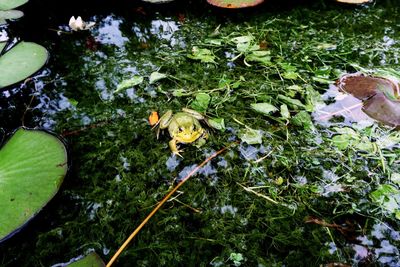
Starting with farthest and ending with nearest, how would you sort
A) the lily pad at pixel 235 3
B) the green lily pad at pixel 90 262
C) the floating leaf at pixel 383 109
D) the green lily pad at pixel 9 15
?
the lily pad at pixel 235 3
the green lily pad at pixel 9 15
the floating leaf at pixel 383 109
the green lily pad at pixel 90 262

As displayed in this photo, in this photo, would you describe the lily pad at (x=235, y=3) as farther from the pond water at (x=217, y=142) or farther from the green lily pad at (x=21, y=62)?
the green lily pad at (x=21, y=62)

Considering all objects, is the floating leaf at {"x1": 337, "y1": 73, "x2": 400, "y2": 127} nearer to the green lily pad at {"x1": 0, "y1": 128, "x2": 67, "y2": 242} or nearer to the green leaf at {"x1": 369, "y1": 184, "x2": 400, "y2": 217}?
the green leaf at {"x1": 369, "y1": 184, "x2": 400, "y2": 217}

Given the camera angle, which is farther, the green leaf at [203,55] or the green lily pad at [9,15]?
the green lily pad at [9,15]

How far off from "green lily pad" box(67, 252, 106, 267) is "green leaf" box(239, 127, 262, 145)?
0.87m

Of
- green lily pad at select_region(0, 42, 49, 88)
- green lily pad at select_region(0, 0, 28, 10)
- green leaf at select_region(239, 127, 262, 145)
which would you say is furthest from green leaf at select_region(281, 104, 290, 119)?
green lily pad at select_region(0, 0, 28, 10)

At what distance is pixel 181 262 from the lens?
1296mm

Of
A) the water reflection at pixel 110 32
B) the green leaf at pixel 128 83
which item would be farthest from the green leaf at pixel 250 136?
the water reflection at pixel 110 32

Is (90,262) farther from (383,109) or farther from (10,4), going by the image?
(10,4)

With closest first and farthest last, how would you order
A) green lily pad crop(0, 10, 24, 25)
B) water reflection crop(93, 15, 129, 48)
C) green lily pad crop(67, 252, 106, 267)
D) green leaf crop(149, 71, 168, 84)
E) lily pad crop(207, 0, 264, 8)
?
green lily pad crop(67, 252, 106, 267)
green leaf crop(149, 71, 168, 84)
water reflection crop(93, 15, 129, 48)
green lily pad crop(0, 10, 24, 25)
lily pad crop(207, 0, 264, 8)

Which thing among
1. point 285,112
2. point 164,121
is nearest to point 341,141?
point 285,112

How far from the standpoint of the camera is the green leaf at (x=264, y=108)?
72.9 inches

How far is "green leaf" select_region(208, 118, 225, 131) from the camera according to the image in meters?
1.78

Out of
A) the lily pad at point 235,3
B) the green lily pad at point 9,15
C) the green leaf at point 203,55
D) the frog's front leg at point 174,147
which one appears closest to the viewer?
the frog's front leg at point 174,147

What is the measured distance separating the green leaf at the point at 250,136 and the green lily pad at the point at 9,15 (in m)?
1.96
